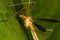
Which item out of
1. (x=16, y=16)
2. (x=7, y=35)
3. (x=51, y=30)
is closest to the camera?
(x=7, y=35)

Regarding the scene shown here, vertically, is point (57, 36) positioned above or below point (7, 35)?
below

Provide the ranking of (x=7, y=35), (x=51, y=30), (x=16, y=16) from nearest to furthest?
(x=7, y=35) < (x=16, y=16) < (x=51, y=30)

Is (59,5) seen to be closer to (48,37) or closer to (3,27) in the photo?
(48,37)

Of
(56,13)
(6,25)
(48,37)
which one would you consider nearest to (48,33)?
(48,37)

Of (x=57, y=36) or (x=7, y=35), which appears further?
(x=57, y=36)

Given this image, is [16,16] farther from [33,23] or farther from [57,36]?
[57,36]

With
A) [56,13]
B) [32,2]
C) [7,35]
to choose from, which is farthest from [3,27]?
[56,13]
